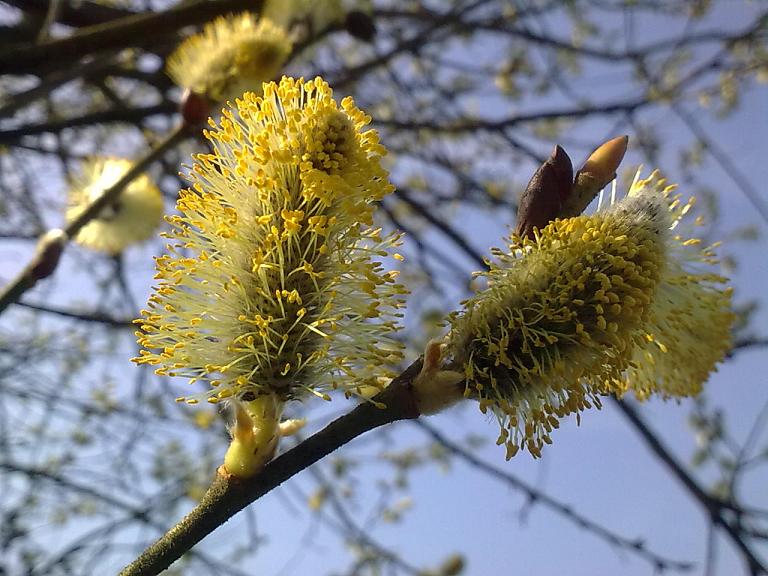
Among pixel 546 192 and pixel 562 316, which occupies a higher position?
pixel 546 192

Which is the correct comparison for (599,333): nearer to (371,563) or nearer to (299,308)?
(299,308)

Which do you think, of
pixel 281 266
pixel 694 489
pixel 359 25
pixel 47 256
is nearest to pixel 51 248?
pixel 47 256

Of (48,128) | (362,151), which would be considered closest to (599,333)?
(362,151)

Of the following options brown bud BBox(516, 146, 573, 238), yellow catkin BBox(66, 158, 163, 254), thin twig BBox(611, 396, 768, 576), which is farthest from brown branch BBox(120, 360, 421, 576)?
yellow catkin BBox(66, 158, 163, 254)

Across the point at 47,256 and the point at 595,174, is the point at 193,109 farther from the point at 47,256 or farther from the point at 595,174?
the point at 595,174

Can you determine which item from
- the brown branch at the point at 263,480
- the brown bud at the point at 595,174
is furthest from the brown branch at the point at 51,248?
the brown bud at the point at 595,174

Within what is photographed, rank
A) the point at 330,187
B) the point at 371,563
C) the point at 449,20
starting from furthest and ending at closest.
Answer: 1. the point at 371,563
2. the point at 449,20
3. the point at 330,187

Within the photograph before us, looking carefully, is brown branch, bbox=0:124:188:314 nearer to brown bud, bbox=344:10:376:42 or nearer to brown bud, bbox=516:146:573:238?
brown bud, bbox=516:146:573:238

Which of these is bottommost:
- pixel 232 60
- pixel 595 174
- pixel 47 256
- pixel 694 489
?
pixel 694 489
